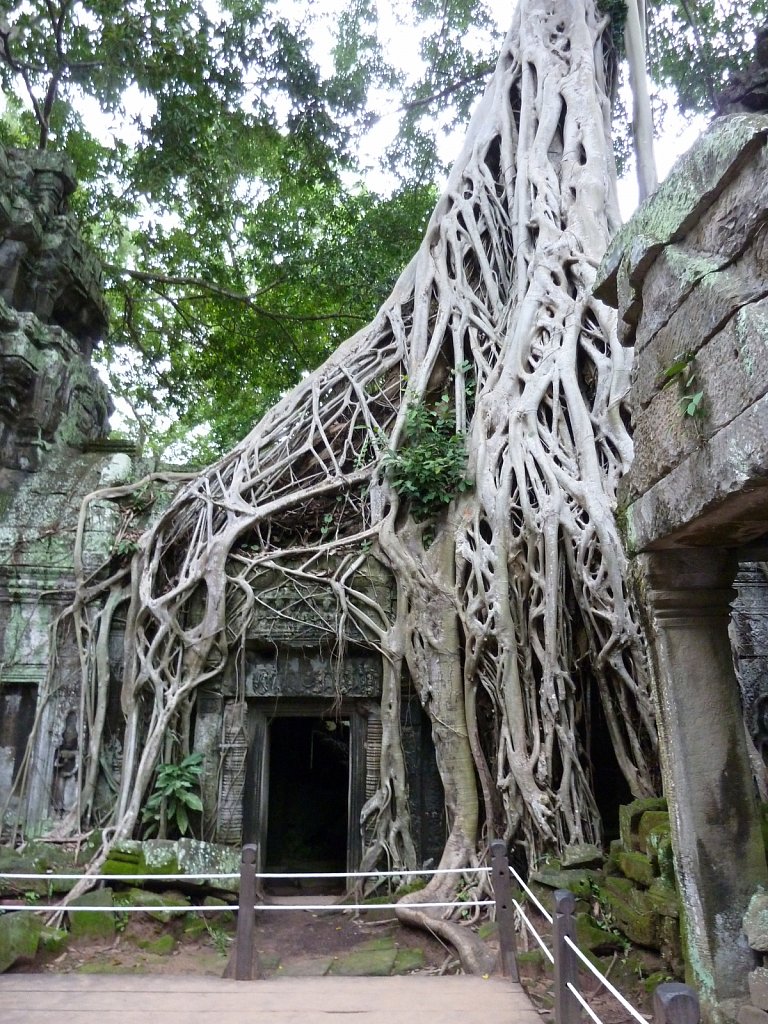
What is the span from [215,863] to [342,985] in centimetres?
167

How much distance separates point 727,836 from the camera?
7.07ft

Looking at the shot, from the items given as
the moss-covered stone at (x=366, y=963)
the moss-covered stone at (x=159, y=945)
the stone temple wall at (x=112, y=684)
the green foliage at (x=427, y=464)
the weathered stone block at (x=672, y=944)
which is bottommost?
the moss-covered stone at (x=366, y=963)

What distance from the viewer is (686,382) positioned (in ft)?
6.67

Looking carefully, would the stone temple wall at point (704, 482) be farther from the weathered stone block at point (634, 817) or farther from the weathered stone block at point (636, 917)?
the weathered stone block at point (634, 817)

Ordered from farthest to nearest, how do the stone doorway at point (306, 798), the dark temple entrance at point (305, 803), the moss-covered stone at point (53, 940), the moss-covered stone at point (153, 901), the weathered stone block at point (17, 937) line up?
1. the dark temple entrance at point (305, 803)
2. the stone doorway at point (306, 798)
3. the moss-covered stone at point (153, 901)
4. the moss-covered stone at point (53, 940)
5. the weathered stone block at point (17, 937)

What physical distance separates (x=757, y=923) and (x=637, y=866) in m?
1.10

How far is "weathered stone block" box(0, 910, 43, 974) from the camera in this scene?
3322 millimetres

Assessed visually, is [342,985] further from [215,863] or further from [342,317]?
[342,317]

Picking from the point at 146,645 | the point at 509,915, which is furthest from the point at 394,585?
the point at 509,915

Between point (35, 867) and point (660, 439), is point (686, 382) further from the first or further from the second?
point (35, 867)

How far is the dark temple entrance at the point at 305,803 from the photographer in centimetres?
802

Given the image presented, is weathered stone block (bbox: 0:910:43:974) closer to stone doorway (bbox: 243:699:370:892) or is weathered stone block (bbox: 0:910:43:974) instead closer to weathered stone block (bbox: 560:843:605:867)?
weathered stone block (bbox: 560:843:605:867)

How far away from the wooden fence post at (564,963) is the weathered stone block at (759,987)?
1.89 feet

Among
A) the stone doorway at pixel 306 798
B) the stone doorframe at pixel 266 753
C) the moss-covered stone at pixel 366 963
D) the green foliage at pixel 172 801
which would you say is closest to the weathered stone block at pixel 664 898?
the moss-covered stone at pixel 366 963
